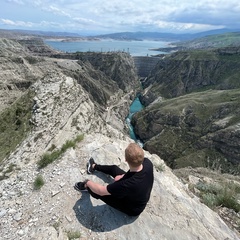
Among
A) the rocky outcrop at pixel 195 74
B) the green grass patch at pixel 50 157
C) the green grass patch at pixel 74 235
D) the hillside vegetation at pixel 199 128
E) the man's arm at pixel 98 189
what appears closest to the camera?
the green grass patch at pixel 74 235

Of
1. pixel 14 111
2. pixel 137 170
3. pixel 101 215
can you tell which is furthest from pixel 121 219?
pixel 14 111

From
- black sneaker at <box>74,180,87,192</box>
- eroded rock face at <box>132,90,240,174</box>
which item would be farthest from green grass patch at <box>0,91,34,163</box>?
eroded rock face at <box>132,90,240,174</box>

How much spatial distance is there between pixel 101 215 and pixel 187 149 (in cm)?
7629

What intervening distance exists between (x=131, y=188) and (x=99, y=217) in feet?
4.89

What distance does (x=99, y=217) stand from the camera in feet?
27.0

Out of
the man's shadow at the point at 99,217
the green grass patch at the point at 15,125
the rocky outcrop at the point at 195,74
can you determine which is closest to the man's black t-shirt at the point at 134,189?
the man's shadow at the point at 99,217

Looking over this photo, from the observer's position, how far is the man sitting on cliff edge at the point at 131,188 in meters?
7.63

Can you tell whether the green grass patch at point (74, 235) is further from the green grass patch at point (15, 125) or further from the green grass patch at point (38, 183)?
the green grass patch at point (15, 125)

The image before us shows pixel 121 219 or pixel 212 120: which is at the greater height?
pixel 121 219

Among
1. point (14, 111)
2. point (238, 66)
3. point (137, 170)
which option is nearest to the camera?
point (137, 170)

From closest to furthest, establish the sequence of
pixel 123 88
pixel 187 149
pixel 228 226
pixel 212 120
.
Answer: pixel 228 226 → pixel 187 149 → pixel 212 120 → pixel 123 88

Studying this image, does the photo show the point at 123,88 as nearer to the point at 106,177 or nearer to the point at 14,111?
the point at 14,111

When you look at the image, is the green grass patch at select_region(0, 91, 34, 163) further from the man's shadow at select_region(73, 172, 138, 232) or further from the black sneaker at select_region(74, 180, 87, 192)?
the man's shadow at select_region(73, 172, 138, 232)

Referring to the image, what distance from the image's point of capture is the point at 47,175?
9.98m
